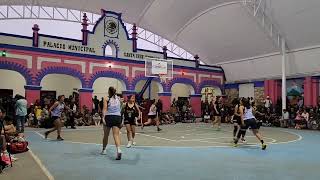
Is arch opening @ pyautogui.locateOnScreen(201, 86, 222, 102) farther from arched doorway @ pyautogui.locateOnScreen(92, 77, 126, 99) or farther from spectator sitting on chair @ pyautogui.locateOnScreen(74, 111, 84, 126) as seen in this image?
spectator sitting on chair @ pyautogui.locateOnScreen(74, 111, 84, 126)

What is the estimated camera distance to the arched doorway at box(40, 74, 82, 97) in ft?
95.6

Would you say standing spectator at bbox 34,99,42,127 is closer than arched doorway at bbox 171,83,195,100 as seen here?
Yes

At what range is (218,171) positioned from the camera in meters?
7.22

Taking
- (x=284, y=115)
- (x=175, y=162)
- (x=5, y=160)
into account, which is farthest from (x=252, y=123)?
(x=284, y=115)

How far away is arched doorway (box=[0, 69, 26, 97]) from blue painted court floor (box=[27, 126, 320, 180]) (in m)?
18.2

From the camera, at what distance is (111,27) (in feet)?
86.9

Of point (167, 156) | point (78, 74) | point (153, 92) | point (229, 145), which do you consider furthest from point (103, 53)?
point (167, 156)

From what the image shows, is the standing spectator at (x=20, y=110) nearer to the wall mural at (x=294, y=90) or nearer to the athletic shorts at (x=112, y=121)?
the athletic shorts at (x=112, y=121)

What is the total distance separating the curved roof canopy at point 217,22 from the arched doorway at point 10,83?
7.72m

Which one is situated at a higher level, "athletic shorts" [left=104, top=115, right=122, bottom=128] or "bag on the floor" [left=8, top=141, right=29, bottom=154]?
"athletic shorts" [left=104, top=115, right=122, bottom=128]

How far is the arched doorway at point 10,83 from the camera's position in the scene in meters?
27.1

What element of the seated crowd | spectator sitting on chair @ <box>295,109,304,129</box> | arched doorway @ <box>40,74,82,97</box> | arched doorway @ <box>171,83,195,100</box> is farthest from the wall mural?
arched doorway @ <box>40,74,82,97</box>

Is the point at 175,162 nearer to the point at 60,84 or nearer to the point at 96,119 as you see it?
the point at 96,119

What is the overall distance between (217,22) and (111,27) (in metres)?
8.73
